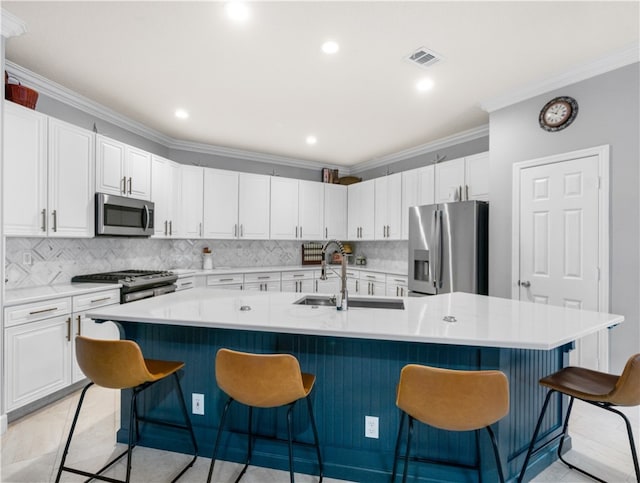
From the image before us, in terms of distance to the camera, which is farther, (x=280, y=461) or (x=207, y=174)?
(x=207, y=174)

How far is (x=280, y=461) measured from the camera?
77.7 inches

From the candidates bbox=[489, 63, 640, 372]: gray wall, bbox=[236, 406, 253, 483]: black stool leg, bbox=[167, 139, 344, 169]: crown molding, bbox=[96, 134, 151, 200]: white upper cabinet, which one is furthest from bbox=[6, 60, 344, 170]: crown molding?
bbox=[489, 63, 640, 372]: gray wall

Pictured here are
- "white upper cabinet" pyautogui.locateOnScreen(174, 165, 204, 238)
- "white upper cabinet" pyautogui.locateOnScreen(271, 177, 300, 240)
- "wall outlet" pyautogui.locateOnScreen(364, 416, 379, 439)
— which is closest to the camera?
"wall outlet" pyautogui.locateOnScreen(364, 416, 379, 439)

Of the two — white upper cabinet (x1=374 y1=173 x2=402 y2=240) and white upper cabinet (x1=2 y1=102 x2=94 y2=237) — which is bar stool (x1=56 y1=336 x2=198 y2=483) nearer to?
white upper cabinet (x1=2 y1=102 x2=94 y2=237)

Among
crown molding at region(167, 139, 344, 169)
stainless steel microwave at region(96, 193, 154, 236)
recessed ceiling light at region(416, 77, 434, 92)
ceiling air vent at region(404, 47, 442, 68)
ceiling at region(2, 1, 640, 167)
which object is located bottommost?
stainless steel microwave at region(96, 193, 154, 236)

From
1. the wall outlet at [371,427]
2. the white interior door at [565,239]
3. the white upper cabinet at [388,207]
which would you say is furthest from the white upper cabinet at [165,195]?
the white interior door at [565,239]

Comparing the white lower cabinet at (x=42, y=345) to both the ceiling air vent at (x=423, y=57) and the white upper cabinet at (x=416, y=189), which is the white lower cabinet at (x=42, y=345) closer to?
the ceiling air vent at (x=423, y=57)

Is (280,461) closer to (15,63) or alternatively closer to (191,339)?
(191,339)

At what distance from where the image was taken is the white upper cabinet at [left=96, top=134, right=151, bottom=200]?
337 cm

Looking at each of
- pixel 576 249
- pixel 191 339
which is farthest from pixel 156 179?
pixel 576 249

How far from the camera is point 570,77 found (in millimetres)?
2891

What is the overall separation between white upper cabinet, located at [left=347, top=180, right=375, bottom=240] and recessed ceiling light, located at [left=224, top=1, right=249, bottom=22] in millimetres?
3582

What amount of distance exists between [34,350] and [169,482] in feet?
5.14

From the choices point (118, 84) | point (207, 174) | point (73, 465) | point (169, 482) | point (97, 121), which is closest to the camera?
point (169, 482)
